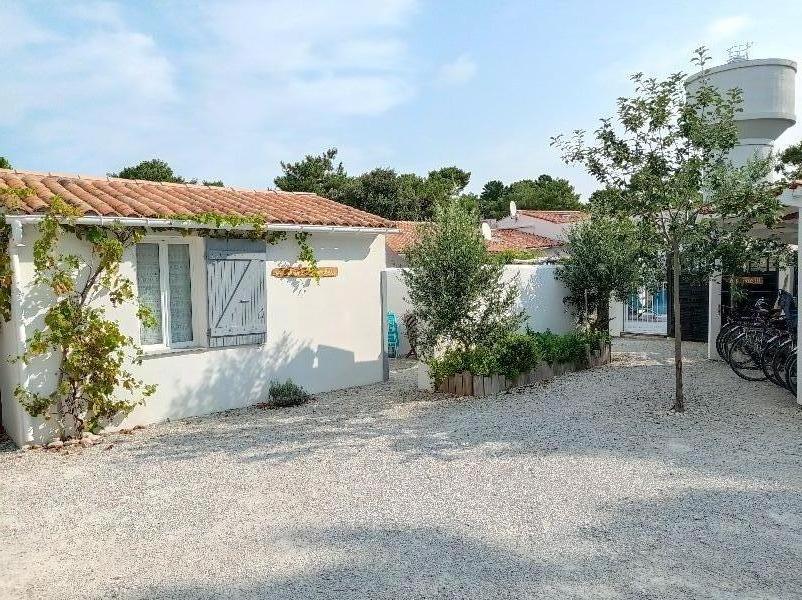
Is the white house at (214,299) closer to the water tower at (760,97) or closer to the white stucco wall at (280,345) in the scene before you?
the white stucco wall at (280,345)

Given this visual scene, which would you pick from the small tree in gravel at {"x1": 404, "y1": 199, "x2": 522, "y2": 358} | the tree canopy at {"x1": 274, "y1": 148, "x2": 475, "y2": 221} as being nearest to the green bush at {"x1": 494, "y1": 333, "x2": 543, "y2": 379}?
the small tree in gravel at {"x1": 404, "y1": 199, "x2": 522, "y2": 358}

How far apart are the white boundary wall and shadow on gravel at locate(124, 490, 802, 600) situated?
30.7ft

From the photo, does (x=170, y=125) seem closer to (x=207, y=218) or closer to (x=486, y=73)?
(x=207, y=218)

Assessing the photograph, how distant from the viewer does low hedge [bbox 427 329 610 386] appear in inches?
394

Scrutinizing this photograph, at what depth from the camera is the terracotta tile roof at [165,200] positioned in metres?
7.87

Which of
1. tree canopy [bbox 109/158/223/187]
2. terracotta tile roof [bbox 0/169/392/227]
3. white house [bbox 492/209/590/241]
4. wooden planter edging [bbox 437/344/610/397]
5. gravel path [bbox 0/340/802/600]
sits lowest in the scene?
gravel path [bbox 0/340/802/600]

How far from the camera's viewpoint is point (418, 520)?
16.3 feet

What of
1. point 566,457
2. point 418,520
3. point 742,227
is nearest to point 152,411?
point 418,520

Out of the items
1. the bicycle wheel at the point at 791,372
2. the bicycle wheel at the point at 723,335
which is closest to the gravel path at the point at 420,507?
the bicycle wheel at the point at 791,372

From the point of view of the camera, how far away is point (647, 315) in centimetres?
2045

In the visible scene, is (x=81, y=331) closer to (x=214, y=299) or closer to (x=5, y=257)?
(x=5, y=257)

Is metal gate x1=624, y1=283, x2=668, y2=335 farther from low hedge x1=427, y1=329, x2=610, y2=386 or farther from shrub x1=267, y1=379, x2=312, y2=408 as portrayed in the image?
shrub x1=267, y1=379, x2=312, y2=408

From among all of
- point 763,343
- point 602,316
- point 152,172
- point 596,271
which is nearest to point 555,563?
point 763,343

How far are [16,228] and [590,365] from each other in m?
10.5
